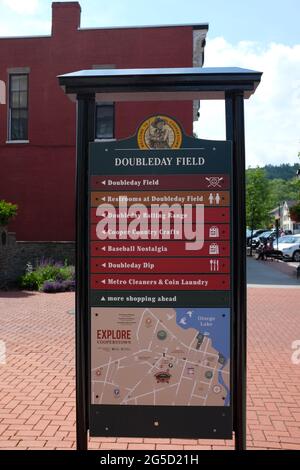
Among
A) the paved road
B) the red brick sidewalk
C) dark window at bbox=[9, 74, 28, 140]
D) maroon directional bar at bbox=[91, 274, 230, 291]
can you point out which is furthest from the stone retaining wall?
maroon directional bar at bbox=[91, 274, 230, 291]

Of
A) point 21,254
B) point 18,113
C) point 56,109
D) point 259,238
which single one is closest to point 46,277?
point 21,254

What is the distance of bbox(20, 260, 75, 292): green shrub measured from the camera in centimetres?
1482

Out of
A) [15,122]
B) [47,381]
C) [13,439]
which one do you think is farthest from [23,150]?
[13,439]

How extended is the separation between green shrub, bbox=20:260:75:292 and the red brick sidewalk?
372cm

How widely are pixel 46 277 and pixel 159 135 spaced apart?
1254 cm

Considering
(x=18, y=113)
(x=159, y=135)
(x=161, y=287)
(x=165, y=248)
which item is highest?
(x=18, y=113)

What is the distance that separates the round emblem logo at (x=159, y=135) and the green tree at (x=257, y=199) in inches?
1458

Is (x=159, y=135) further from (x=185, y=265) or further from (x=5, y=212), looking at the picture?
(x=5, y=212)

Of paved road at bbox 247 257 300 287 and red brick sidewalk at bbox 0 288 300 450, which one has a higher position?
paved road at bbox 247 257 300 287

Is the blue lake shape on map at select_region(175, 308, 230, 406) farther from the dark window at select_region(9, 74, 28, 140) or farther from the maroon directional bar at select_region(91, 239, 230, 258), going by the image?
the dark window at select_region(9, 74, 28, 140)

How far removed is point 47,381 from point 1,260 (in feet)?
32.9

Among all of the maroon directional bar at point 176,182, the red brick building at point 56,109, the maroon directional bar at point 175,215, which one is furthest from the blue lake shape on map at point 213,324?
the red brick building at point 56,109

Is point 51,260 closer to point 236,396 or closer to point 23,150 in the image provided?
point 23,150

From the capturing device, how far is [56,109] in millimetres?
20047
